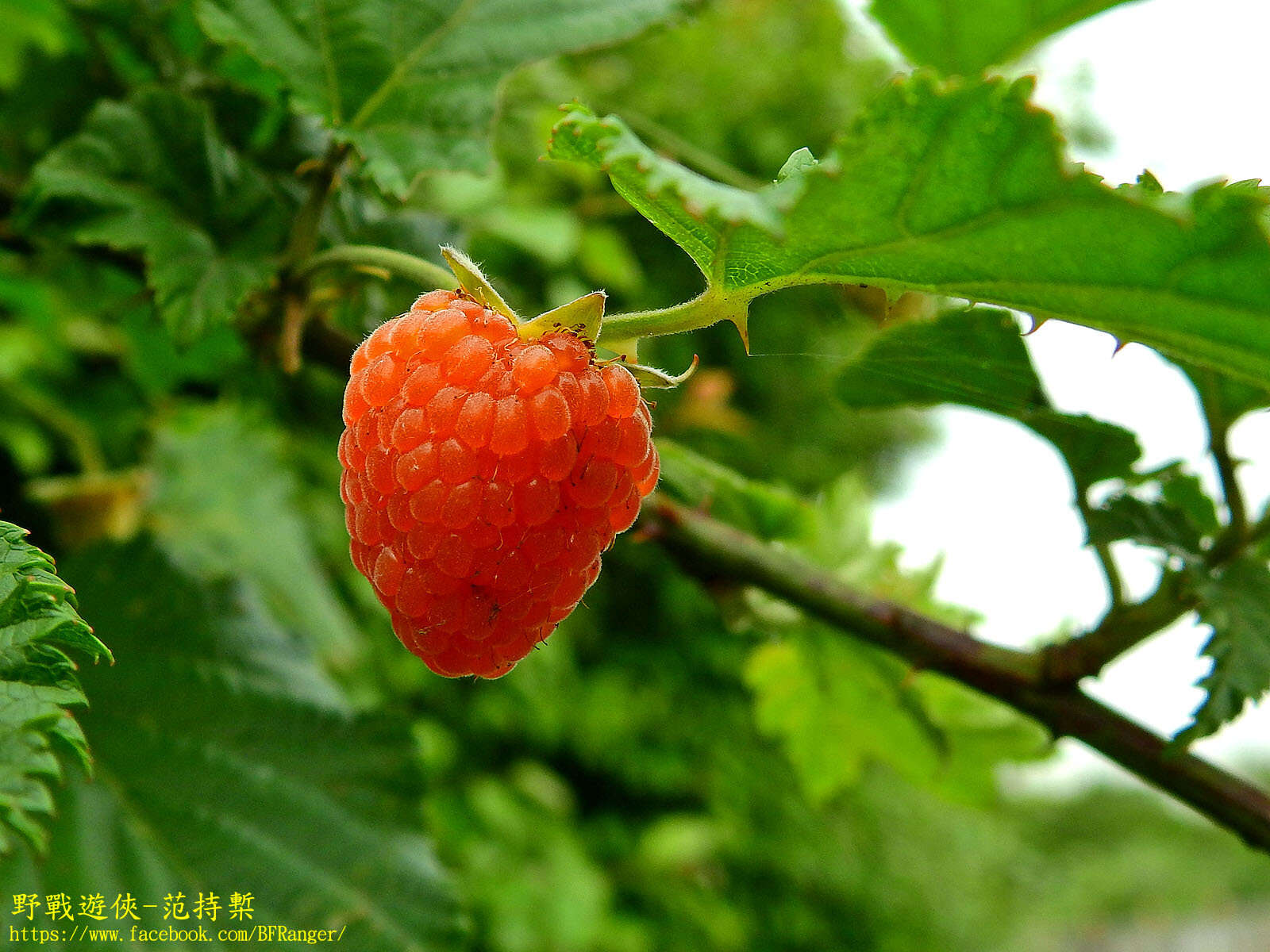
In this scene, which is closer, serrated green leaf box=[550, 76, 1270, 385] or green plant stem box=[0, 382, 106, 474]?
serrated green leaf box=[550, 76, 1270, 385]

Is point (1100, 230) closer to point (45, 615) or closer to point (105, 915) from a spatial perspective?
point (45, 615)

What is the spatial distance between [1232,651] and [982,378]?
0.17 metres

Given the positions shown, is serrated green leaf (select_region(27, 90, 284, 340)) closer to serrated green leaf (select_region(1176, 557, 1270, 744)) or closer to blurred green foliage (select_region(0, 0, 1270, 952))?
blurred green foliage (select_region(0, 0, 1270, 952))

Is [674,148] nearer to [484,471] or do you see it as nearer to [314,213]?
[314,213]

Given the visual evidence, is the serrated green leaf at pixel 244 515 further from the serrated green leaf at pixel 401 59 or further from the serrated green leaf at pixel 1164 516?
the serrated green leaf at pixel 1164 516

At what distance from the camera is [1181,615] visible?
511mm

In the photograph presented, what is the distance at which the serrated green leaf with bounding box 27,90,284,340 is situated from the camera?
0.51 metres

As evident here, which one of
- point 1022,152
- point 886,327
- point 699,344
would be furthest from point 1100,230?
point 699,344

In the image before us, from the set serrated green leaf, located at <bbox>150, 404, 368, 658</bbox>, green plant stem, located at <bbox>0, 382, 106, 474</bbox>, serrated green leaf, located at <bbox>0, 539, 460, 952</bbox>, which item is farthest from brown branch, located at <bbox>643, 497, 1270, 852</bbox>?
green plant stem, located at <bbox>0, 382, 106, 474</bbox>

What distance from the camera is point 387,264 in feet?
1.55

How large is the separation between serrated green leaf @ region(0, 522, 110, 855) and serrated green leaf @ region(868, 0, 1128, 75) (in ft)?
1.88

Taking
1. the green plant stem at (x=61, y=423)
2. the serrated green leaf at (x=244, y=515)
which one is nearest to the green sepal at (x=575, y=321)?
the serrated green leaf at (x=244, y=515)

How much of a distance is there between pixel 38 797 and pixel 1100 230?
35 cm

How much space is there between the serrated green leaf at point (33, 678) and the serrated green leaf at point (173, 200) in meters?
0.21
